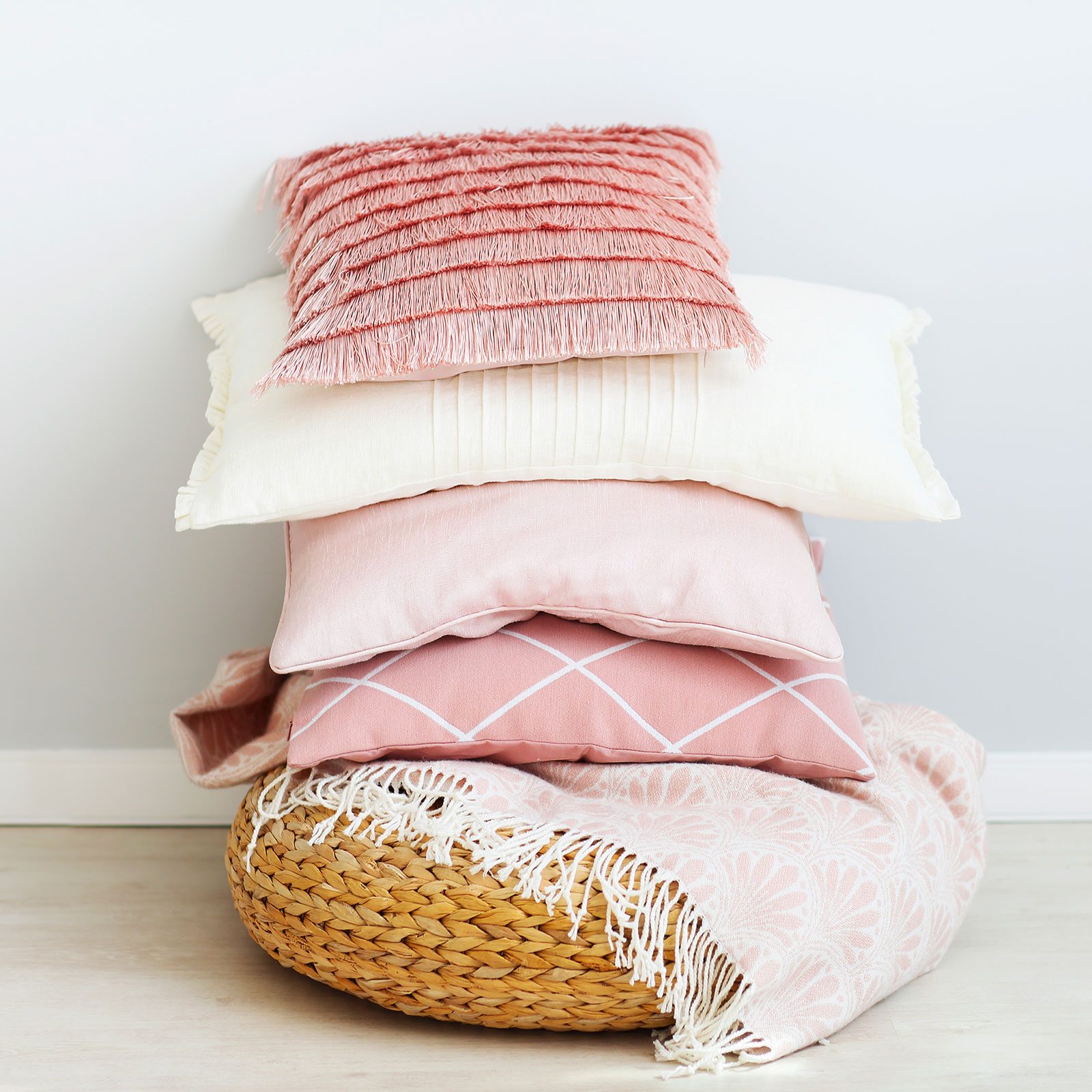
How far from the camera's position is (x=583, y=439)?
0.99m

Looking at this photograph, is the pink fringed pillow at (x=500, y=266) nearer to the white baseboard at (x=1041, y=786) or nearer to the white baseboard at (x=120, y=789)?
the white baseboard at (x=120, y=789)

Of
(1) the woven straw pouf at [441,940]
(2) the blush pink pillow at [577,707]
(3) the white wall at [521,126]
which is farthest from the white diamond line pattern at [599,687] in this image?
(3) the white wall at [521,126]

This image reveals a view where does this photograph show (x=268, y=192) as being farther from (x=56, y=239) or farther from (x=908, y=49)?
(x=908, y=49)

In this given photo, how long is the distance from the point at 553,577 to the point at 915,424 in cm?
41

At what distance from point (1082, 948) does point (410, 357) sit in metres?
0.90

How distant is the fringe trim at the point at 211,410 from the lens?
1033mm

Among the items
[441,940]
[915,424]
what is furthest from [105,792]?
[915,424]

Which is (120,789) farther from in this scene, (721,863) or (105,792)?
(721,863)

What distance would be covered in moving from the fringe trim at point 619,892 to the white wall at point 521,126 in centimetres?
55

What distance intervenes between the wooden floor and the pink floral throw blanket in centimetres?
5

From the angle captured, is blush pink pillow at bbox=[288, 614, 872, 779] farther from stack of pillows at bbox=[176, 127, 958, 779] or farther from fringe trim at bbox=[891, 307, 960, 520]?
fringe trim at bbox=[891, 307, 960, 520]

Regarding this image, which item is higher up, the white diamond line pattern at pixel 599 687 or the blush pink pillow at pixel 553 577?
the blush pink pillow at pixel 553 577

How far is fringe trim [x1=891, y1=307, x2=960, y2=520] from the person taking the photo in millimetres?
1044

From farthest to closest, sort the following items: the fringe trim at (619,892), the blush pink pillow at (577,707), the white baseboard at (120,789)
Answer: the white baseboard at (120,789)
the blush pink pillow at (577,707)
the fringe trim at (619,892)
